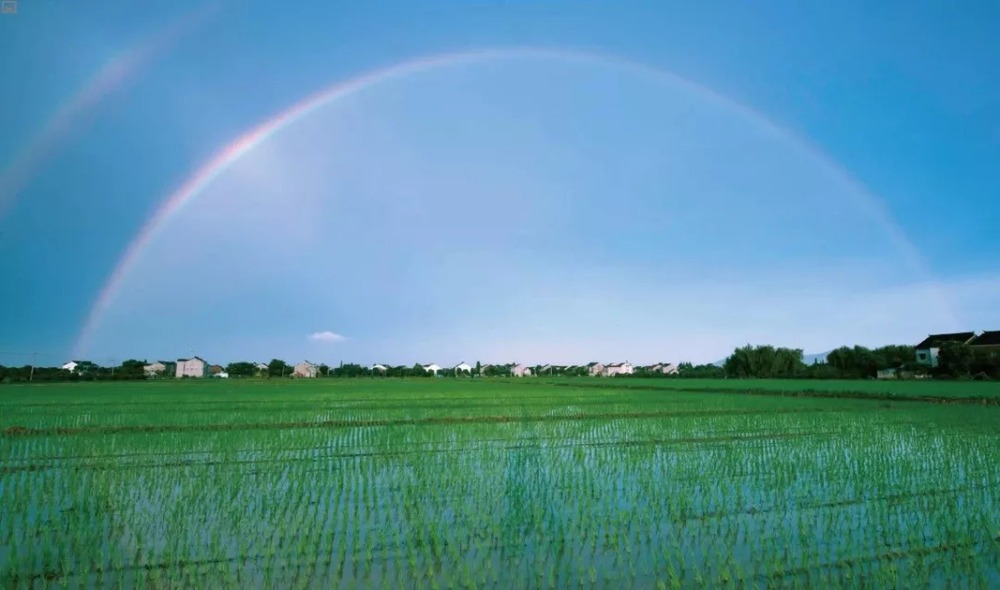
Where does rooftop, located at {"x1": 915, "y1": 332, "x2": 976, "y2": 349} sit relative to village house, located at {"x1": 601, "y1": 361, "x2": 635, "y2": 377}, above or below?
above

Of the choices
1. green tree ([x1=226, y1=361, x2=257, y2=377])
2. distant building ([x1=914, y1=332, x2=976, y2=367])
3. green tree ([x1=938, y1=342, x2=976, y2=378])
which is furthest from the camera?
green tree ([x1=226, y1=361, x2=257, y2=377])

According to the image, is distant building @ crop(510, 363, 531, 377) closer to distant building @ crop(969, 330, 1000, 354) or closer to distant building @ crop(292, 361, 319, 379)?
distant building @ crop(292, 361, 319, 379)

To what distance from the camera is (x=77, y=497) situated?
6609 mm

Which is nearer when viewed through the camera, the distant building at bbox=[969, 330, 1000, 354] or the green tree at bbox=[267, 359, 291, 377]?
the distant building at bbox=[969, 330, 1000, 354]

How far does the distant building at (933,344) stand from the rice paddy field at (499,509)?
1752 inches

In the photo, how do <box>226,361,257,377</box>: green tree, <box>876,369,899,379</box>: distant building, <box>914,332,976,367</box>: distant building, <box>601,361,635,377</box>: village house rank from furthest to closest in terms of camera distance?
1. <box>601,361,635,377</box>: village house
2. <box>226,361,257,377</box>: green tree
3. <box>914,332,976,367</box>: distant building
4. <box>876,369,899,379</box>: distant building

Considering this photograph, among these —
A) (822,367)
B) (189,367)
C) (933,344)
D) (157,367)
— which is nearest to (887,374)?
(822,367)

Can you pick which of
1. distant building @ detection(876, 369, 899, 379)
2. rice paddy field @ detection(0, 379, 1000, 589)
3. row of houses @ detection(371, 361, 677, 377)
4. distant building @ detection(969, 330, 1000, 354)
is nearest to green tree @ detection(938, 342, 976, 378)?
distant building @ detection(876, 369, 899, 379)

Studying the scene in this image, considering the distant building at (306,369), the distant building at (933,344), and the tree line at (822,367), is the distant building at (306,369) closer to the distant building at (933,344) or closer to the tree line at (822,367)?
the tree line at (822,367)

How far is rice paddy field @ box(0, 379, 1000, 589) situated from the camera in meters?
4.37

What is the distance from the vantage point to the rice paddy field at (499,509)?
4367 mm

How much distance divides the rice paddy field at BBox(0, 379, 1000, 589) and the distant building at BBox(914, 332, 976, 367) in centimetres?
4449

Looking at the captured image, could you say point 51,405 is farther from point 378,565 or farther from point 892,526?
point 892,526

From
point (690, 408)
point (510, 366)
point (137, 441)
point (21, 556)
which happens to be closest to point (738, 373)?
point (690, 408)
